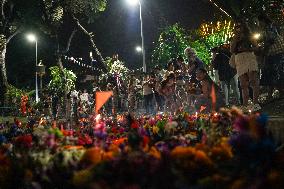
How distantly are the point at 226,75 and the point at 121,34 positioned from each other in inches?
1199

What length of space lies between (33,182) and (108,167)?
3.96ft

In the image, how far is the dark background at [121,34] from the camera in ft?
113

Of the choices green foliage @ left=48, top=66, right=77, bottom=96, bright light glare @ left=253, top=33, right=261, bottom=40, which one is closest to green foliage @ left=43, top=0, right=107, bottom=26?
green foliage @ left=48, top=66, right=77, bottom=96

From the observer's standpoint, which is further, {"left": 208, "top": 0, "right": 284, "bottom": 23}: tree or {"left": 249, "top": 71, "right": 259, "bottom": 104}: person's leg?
{"left": 208, "top": 0, "right": 284, "bottom": 23}: tree

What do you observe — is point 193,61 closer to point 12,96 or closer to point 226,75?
point 226,75

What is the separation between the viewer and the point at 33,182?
5.02 m

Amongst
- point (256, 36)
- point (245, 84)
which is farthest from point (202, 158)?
point (256, 36)

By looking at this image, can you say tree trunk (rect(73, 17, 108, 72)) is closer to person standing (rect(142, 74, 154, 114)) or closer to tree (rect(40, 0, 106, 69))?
tree (rect(40, 0, 106, 69))

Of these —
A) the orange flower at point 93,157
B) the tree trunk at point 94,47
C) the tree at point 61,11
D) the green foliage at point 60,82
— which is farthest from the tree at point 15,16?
the orange flower at point 93,157

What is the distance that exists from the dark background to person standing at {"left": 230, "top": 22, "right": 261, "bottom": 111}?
18287 millimetres

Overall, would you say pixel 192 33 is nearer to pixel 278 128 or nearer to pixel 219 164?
Answer: pixel 278 128

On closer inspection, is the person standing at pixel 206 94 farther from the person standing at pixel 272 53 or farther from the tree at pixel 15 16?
the tree at pixel 15 16

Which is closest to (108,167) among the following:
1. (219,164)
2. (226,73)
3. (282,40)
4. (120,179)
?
(120,179)

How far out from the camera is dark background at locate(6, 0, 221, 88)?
34.6 m
